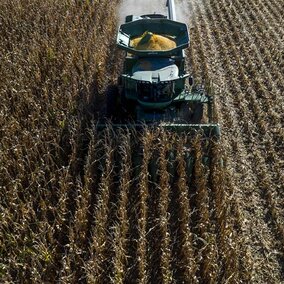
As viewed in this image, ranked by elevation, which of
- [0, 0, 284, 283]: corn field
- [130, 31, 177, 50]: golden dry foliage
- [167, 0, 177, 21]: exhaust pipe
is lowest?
[0, 0, 284, 283]: corn field

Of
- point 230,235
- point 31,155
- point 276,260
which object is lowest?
A: point 276,260

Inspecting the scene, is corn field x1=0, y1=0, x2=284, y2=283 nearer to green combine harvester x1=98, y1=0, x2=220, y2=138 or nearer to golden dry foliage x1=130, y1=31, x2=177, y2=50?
green combine harvester x1=98, y1=0, x2=220, y2=138

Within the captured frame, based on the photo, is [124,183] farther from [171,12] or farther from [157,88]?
[171,12]

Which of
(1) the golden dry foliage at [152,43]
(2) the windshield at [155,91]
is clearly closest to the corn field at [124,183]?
(2) the windshield at [155,91]

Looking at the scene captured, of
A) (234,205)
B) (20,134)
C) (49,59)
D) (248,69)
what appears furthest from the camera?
(248,69)

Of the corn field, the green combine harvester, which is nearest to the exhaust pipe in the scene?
the corn field

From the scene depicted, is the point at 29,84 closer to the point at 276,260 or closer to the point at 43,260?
the point at 43,260

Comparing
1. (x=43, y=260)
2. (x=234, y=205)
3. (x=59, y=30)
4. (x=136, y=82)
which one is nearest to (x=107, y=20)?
(x=59, y=30)
